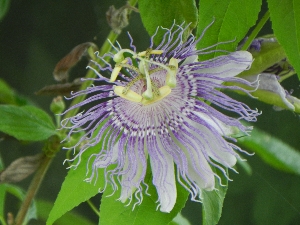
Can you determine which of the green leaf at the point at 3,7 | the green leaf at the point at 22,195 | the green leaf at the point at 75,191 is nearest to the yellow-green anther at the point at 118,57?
the green leaf at the point at 75,191

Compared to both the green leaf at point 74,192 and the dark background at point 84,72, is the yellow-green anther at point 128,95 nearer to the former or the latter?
the green leaf at point 74,192

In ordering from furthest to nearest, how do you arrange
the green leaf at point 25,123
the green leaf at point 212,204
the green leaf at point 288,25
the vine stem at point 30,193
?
the vine stem at point 30,193, the green leaf at point 25,123, the green leaf at point 212,204, the green leaf at point 288,25

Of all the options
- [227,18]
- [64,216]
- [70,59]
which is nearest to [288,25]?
[227,18]

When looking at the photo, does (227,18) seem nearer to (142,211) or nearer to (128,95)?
(128,95)

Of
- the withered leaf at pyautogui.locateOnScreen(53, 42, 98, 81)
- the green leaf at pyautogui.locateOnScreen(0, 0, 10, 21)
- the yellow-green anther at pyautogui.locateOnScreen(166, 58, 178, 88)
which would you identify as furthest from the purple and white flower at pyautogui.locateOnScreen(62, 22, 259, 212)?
the green leaf at pyautogui.locateOnScreen(0, 0, 10, 21)

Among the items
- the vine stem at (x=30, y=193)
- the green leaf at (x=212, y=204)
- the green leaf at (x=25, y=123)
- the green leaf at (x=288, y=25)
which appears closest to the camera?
the green leaf at (x=288, y=25)

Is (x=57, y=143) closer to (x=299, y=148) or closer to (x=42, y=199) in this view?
(x=42, y=199)
